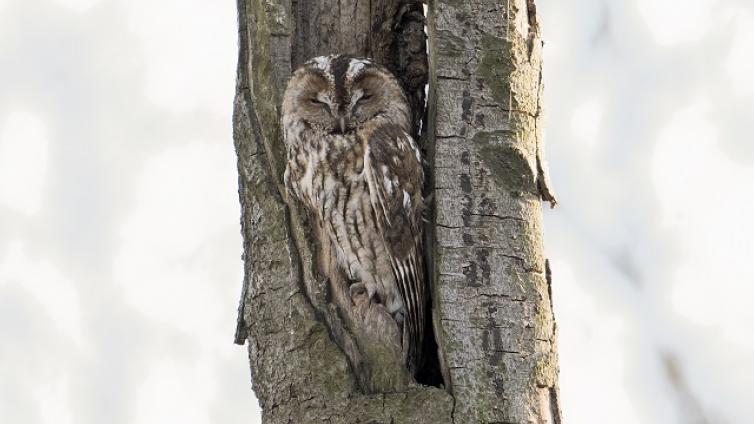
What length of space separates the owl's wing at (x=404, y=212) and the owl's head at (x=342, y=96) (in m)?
0.16

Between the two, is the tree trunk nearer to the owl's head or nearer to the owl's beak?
the owl's head

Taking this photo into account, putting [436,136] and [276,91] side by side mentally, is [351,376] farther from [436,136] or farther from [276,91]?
[276,91]

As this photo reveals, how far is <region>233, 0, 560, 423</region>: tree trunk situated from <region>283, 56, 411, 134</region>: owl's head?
9cm

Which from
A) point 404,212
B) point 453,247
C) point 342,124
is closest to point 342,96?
point 342,124

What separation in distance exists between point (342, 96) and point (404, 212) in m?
0.49

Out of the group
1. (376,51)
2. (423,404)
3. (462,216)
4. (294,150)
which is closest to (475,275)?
(462,216)

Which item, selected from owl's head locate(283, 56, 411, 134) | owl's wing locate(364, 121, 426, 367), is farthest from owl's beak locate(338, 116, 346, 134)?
owl's wing locate(364, 121, 426, 367)

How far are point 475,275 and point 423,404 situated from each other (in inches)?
13.9

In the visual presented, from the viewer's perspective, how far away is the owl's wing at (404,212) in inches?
125

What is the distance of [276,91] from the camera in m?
3.27

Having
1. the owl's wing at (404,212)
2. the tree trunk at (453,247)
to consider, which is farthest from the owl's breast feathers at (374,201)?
the tree trunk at (453,247)

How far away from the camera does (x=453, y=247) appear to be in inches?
115

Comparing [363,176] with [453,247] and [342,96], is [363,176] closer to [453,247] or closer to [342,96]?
[342,96]

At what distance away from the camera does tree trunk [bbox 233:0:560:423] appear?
2859 mm
